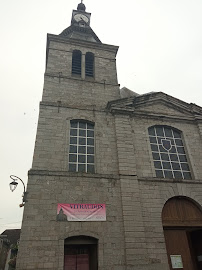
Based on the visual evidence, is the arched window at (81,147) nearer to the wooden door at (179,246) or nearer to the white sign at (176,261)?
the wooden door at (179,246)

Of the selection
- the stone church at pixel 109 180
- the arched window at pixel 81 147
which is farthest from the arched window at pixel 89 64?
the arched window at pixel 81 147

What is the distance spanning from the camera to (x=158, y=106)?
1150 cm

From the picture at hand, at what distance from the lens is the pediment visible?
10592 mm

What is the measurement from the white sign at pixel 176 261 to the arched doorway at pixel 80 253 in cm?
286

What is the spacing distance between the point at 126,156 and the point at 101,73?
5668mm

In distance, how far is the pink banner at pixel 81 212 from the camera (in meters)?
7.37

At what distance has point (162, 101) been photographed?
11.7 metres

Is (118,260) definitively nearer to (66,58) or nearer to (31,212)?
(31,212)

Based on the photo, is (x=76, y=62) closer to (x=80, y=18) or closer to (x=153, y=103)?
(x=153, y=103)

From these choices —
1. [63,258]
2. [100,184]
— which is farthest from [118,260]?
[100,184]

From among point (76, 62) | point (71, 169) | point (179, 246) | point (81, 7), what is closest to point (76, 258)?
point (71, 169)

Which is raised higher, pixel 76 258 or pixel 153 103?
pixel 153 103

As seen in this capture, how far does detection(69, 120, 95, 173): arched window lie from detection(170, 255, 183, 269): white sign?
14.1 ft

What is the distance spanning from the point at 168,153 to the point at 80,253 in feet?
18.6
